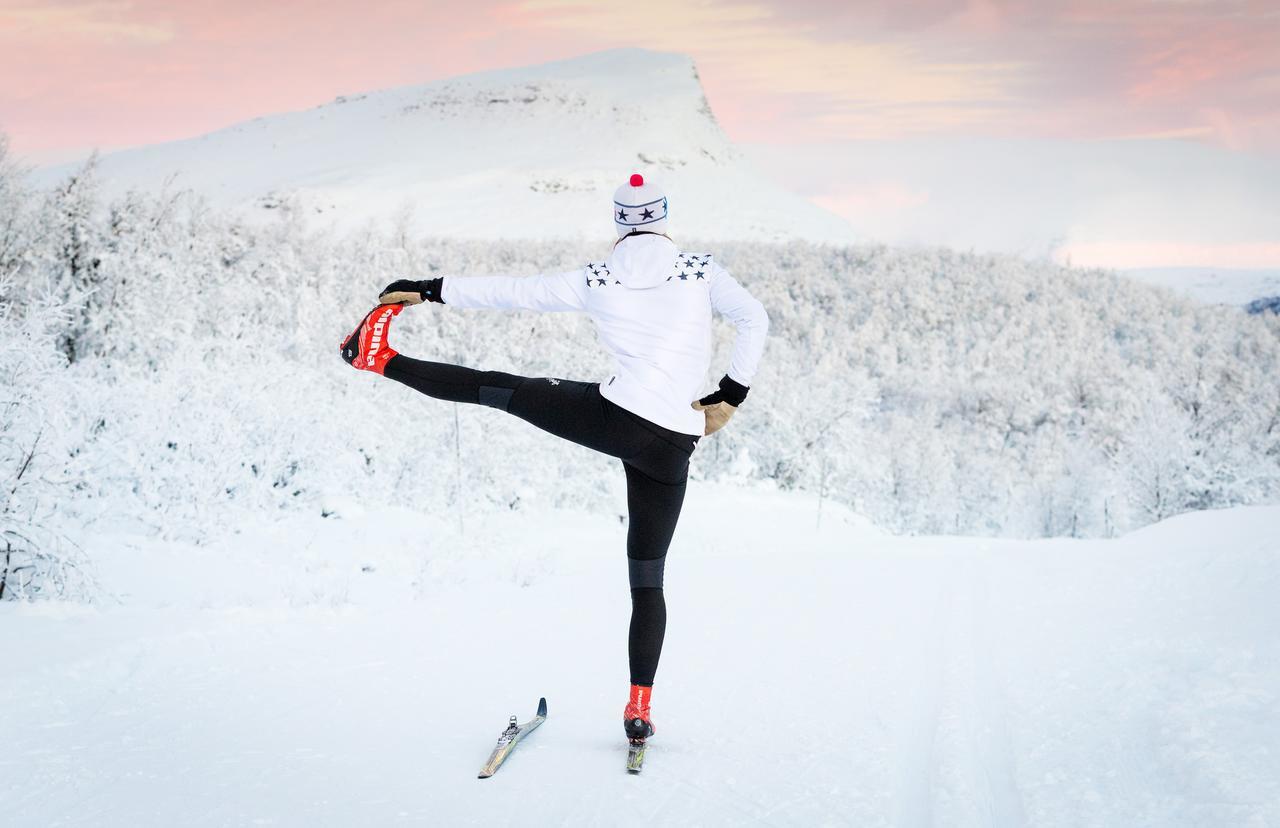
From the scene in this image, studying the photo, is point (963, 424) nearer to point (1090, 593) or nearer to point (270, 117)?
point (1090, 593)

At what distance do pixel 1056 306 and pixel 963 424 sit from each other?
42.1 meters

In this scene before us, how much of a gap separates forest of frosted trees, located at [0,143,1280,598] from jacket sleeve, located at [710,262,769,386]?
552 cm

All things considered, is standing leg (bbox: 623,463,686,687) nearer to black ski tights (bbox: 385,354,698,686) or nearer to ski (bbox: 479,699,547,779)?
black ski tights (bbox: 385,354,698,686)

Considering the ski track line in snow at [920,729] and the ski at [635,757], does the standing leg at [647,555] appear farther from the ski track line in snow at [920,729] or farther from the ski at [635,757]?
the ski track line in snow at [920,729]

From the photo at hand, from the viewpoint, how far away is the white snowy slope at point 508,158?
9950cm

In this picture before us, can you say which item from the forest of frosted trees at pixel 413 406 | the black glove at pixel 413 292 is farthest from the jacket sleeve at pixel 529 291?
the forest of frosted trees at pixel 413 406

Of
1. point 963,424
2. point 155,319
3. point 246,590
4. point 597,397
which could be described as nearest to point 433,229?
point 963,424

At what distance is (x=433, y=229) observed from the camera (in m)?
76.9

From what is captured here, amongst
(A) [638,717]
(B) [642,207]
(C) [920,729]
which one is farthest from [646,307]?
(C) [920,729]

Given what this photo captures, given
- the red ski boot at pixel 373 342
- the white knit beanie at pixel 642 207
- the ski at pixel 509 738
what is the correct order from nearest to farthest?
1. the ski at pixel 509 738
2. the white knit beanie at pixel 642 207
3. the red ski boot at pixel 373 342

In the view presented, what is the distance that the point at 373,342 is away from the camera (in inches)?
151

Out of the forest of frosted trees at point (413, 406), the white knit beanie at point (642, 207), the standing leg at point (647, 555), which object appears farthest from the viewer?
the forest of frosted trees at point (413, 406)

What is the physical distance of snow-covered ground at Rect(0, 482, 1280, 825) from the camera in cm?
291

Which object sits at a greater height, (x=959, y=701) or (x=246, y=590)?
(x=959, y=701)
